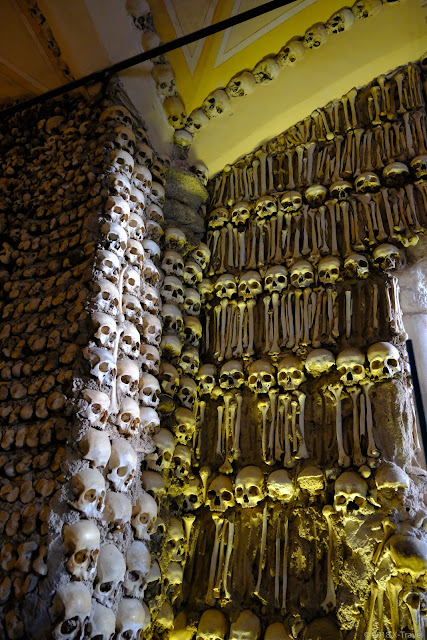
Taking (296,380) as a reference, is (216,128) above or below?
above

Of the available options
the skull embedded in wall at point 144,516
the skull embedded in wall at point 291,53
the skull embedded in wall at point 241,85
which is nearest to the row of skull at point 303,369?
the skull embedded in wall at point 144,516

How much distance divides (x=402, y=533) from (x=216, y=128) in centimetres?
253

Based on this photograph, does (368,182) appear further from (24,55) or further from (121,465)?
(24,55)

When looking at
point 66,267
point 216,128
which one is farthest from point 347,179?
point 66,267

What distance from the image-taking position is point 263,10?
248 centimetres

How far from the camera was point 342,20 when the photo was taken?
309cm

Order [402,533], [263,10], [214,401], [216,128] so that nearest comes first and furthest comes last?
[402,533], [263,10], [214,401], [216,128]

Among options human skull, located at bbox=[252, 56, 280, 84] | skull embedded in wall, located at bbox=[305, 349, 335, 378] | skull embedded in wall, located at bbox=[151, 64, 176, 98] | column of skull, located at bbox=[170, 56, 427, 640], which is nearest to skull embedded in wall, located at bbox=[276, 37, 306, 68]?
human skull, located at bbox=[252, 56, 280, 84]

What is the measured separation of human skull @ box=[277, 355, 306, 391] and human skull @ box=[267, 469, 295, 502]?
16.0 inches

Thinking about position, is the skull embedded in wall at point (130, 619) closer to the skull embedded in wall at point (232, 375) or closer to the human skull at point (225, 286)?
the skull embedded in wall at point (232, 375)

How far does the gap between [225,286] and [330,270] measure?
59cm

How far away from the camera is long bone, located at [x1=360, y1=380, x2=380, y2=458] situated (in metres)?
2.23

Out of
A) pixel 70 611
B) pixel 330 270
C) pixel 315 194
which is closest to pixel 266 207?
pixel 315 194

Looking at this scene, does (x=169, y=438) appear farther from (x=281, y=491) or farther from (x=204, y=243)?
(x=204, y=243)
